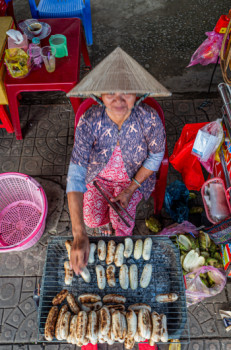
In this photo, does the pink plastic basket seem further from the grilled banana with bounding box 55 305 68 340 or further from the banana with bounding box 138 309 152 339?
the banana with bounding box 138 309 152 339

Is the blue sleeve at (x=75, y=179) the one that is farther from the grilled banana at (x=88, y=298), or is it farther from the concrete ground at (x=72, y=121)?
the concrete ground at (x=72, y=121)

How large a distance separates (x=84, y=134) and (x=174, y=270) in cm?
127

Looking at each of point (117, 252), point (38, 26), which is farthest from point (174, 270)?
point (38, 26)

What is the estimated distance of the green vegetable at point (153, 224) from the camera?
9.95 feet

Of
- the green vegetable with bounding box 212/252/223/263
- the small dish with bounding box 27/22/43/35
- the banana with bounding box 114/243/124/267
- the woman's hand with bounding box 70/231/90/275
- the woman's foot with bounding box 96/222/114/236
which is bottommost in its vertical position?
the green vegetable with bounding box 212/252/223/263

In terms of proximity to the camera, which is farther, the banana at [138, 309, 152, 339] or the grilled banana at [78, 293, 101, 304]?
the grilled banana at [78, 293, 101, 304]

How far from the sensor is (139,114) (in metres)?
2.12

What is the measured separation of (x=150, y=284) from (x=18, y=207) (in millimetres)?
1881

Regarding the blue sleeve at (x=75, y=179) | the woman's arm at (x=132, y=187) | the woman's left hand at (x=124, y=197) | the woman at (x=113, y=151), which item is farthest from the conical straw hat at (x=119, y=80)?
the woman's left hand at (x=124, y=197)

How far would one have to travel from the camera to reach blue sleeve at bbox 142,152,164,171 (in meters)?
2.34

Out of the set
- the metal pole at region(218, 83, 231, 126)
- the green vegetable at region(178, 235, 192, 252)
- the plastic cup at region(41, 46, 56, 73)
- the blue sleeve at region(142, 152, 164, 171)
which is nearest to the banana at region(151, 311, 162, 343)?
the green vegetable at region(178, 235, 192, 252)

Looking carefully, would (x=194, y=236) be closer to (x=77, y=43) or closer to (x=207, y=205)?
(x=207, y=205)

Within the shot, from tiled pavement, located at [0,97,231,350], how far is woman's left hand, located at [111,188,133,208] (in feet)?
2.71

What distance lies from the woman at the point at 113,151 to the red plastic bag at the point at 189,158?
24.0 inches
